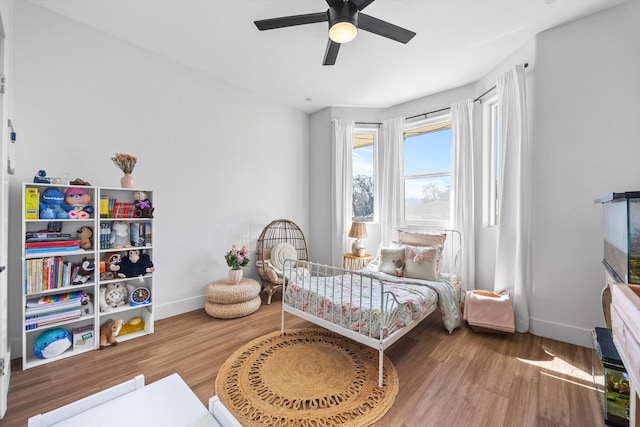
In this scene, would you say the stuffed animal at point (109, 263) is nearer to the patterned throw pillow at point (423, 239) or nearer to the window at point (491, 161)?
the patterned throw pillow at point (423, 239)

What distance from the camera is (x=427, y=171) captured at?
384cm

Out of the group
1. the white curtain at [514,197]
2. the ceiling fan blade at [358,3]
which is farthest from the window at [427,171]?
the ceiling fan blade at [358,3]

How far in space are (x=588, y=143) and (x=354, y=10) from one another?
2346mm

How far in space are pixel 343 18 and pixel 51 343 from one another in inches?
131

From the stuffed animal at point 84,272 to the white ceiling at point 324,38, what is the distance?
2204 millimetres

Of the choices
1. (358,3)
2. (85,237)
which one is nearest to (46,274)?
(85,237)

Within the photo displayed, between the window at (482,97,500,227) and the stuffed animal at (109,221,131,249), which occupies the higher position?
the window at (482,97,500,227)

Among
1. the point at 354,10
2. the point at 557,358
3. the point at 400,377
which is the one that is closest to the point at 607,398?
the point at 557,358

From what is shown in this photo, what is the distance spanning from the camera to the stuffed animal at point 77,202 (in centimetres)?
221

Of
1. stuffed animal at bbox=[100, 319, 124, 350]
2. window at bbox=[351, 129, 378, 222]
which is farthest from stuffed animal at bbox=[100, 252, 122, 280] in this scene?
window at bbox=[351, 129, 378, 222]

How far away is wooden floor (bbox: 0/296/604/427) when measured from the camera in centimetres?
158

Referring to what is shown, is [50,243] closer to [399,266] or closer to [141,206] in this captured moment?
[141,206]

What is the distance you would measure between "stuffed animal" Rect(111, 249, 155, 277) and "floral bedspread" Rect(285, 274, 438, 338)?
4.64ft

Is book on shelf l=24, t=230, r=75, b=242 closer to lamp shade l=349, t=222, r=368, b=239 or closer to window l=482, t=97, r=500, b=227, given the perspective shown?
lamp shade l=349, t=222, r=368, b=239
